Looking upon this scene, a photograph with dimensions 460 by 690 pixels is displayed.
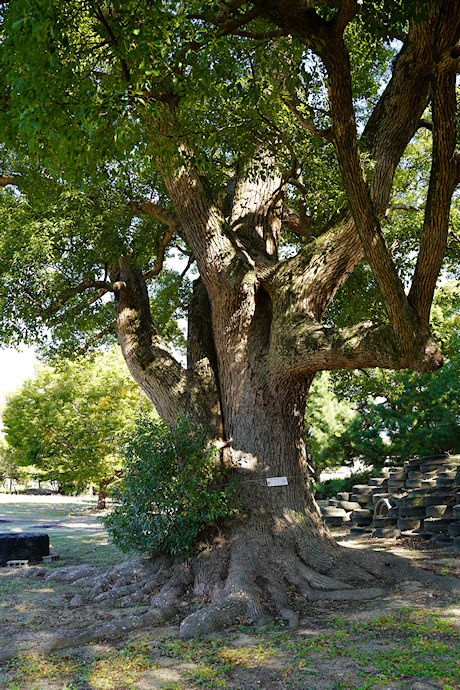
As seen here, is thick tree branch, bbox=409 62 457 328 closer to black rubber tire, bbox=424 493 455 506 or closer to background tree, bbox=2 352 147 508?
black rubber tire, bbox=424 493 455 506

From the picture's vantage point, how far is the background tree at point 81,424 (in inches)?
763

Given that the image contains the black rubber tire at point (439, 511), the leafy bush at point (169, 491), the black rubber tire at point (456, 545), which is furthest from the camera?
the black rubber tire at point (439, 511)

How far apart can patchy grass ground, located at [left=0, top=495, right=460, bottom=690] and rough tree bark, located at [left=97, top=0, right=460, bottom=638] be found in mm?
439

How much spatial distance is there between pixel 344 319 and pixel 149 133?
6667 mm

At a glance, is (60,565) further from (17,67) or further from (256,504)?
(17,67)

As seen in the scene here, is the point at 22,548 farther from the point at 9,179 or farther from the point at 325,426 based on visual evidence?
the point at 325,426

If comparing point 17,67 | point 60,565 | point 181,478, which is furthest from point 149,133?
point 60,565

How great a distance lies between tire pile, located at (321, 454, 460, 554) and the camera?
1022cm

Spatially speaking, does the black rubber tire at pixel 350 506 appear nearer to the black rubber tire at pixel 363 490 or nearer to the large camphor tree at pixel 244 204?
the black rubber tire at pixel 363 490

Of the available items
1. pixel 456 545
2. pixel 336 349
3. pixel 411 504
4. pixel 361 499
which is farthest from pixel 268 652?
pixel 361 499

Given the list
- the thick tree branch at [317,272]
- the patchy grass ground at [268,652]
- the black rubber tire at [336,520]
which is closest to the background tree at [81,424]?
the black rubber tire at [336,520]

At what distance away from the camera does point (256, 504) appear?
265 inches

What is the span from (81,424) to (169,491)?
1444cm

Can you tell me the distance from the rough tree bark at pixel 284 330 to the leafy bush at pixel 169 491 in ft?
1.49
